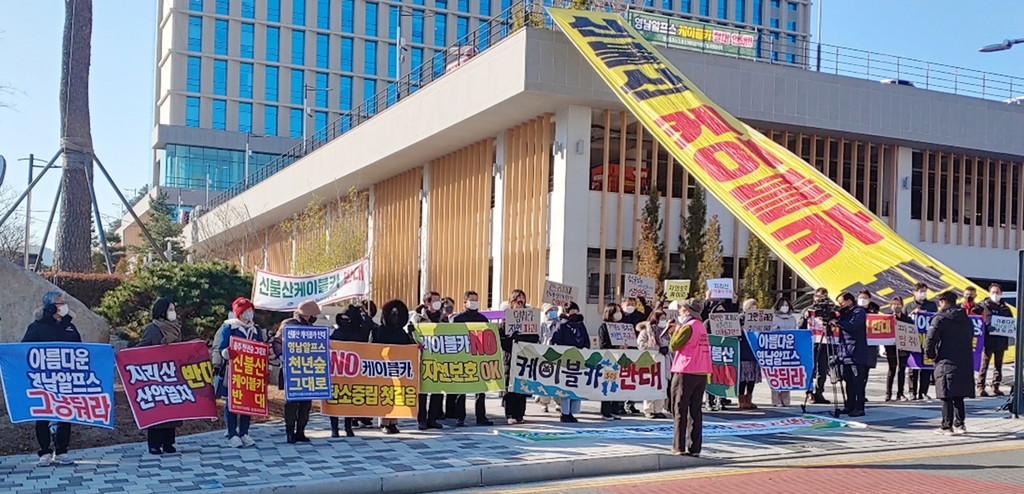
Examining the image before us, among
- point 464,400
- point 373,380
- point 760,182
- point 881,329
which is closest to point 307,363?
point 373,380

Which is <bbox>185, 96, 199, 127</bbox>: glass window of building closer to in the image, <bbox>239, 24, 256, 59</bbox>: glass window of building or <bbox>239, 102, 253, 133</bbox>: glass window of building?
<bbox>239, 102, 253, 133</bbox>: glass window of building

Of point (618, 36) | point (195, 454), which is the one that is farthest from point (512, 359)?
point (618, 36)

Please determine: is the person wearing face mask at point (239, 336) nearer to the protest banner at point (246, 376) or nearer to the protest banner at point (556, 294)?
the protest banner at point (246, 376)

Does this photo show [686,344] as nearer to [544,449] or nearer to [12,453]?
[544,449]

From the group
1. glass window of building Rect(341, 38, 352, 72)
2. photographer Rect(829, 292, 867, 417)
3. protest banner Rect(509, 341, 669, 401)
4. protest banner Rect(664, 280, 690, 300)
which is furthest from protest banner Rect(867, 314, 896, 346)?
glass window of building Rect(341, 38, 352, 72)

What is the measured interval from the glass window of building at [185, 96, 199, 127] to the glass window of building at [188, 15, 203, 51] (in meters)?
4.27

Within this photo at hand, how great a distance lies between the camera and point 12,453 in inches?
470

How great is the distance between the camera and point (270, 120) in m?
89.3

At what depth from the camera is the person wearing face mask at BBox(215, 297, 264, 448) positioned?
12.4 metres

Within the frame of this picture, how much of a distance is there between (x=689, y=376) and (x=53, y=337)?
23.8ft

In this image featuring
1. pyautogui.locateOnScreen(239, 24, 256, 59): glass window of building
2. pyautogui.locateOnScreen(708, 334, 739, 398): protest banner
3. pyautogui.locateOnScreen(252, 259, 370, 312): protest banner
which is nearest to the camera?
pyautogui.locateOnScreen(708, 334, 739, 398): protest banner

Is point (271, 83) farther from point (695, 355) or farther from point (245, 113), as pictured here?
point (695, 355)

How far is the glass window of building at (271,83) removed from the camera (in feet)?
290

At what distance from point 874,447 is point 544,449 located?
4214mm
